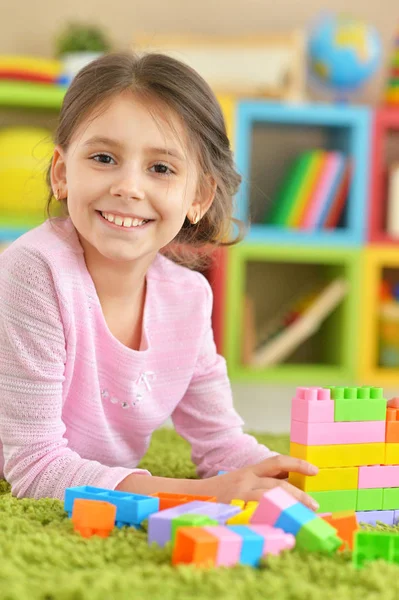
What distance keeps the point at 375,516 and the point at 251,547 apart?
0.30m

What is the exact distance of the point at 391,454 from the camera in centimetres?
98

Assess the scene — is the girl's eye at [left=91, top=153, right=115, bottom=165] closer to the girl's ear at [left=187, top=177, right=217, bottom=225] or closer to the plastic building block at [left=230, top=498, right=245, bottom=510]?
the girl's ear at [left=187, top=177, right=217, bottom=225]

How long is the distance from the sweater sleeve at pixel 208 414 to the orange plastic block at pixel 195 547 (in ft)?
1.72

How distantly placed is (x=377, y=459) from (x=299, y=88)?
1.95 meters

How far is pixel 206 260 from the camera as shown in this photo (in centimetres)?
142

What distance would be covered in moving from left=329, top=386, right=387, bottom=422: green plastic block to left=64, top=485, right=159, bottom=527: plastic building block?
0.23 meters

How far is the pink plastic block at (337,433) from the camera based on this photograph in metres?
0.93

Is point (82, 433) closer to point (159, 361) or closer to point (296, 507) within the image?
point (159, 361)

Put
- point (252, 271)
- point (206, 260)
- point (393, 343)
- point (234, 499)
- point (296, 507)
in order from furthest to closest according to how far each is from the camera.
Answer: point (252, 271) < point (393, 343) < point (206, 260) < point (234, 499) < point (296, 507)

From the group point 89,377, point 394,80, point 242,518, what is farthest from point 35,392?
point 394,80

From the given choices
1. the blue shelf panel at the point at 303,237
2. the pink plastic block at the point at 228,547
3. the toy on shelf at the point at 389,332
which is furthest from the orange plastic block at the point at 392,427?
the toy on shelf at the point at 389,332

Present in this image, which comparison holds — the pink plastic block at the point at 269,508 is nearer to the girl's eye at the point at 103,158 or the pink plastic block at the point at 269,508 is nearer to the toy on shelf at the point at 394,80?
the girl's eye at the point at 103,158

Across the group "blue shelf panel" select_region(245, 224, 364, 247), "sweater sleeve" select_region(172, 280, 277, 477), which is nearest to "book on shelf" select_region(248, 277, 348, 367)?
"blue shelf panel" select_region(245, 224, 364, 247)

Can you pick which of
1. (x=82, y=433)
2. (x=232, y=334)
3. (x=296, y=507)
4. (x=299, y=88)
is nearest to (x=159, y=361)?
(x=82, y=433)
